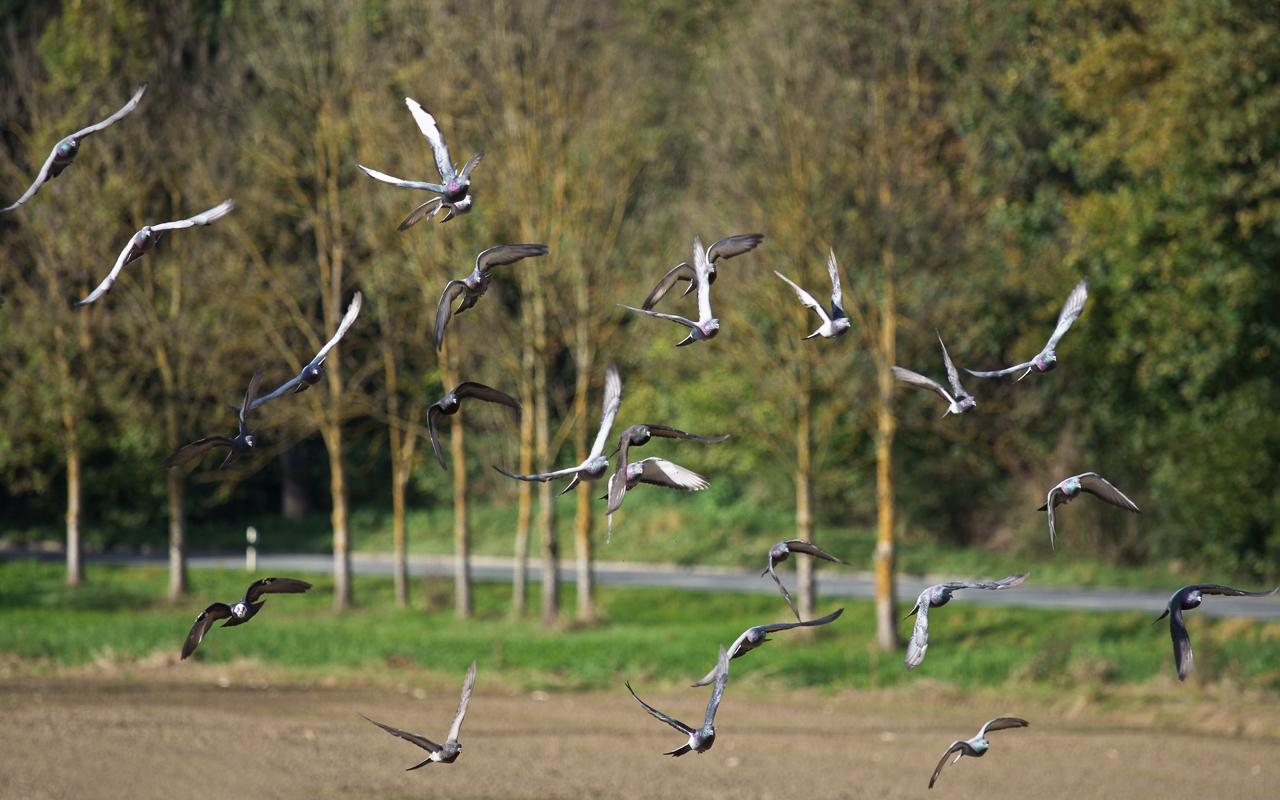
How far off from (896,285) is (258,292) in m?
10.3

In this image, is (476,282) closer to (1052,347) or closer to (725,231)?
(1052,347)

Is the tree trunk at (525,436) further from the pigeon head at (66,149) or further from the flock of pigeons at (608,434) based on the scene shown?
the flock of pigeons at (608,434)

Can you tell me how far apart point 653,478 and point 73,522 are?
2132cm

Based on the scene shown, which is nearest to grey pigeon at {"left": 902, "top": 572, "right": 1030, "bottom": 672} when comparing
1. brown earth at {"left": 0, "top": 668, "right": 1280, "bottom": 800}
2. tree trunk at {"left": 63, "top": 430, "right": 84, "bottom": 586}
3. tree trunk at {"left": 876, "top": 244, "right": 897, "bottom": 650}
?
brown earth at {"left": 0, "top": 668, "right": 1280, "bottom": 800}

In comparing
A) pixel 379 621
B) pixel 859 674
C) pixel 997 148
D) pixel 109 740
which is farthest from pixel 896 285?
pixel 109 740

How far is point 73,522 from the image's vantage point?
22875 millimetres

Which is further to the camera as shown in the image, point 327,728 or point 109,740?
point 327,728

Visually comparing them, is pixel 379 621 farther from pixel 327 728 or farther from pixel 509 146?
pixel 509 146

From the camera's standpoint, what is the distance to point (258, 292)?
68.3ft

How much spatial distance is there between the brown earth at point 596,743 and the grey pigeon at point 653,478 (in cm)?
741

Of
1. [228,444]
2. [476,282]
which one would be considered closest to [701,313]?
[476,282]

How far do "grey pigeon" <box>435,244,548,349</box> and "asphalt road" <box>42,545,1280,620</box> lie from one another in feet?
47.3

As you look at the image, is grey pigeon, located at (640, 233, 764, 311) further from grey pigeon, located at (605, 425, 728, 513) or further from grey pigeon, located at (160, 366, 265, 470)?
grey pigeon, located at (160, 366, 265, 470)

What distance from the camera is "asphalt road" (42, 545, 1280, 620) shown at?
64.0ft
